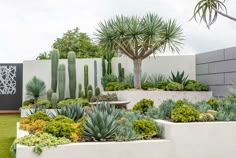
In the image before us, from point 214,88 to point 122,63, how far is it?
13.3 feet

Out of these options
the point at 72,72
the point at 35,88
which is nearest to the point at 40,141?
the point at 72,72

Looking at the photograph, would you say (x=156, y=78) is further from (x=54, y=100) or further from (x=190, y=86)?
(x=54, y=100)

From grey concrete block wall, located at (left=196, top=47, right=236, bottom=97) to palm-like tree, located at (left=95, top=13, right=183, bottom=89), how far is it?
1234 millimetres

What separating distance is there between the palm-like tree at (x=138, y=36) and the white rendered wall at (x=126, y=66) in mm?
1149

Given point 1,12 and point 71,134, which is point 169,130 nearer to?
point 71,134

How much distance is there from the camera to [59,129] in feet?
18.2

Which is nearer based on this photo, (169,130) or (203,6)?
(169,130)

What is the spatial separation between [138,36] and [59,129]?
28.0 feet

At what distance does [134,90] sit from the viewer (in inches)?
530

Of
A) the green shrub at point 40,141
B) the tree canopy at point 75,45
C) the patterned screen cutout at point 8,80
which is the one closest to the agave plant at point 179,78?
the patterned screen cutout at point 8,80

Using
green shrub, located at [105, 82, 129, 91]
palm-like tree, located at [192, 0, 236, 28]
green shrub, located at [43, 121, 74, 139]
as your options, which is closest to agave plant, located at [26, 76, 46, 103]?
green shrub, located at [105, 82, 129, 91]

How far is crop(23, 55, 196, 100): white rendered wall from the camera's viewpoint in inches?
595

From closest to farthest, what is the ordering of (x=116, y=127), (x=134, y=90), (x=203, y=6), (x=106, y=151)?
(x=106, y=151)
(x=116, y=127)
(x=203, y=6)
(x=134, y=90)

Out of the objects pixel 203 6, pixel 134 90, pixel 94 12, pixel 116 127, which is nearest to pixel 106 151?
pixel 116 127
